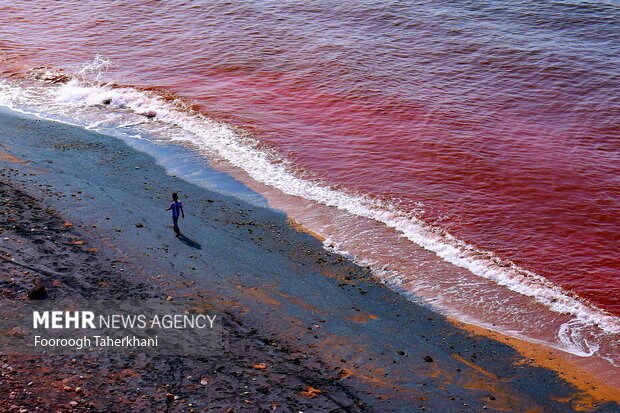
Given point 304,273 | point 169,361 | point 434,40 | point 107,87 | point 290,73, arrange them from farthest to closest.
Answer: point 434,40
point 290,73
point 107,87
point 304,273
point 169,361

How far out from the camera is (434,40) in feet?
122

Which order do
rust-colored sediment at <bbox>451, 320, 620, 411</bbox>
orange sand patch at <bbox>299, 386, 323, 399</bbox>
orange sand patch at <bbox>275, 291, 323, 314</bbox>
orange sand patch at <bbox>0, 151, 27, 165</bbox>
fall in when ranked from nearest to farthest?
orange sand patch at <bbox>299, 386, 323, 399</bbox>, rust-colored sediment at <bbox>451, 320, 620, 411</bbox>, orange sand patch at <bbox>275, 291, 323, 314</bbox>, orange sand patch at <bbox>0, 151, 27, 165</bbox>

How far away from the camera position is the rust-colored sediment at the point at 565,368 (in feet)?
46.1

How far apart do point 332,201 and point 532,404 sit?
10.1 m

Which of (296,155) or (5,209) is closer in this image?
(5,209)

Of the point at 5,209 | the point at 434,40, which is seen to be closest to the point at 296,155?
the point at 5,209

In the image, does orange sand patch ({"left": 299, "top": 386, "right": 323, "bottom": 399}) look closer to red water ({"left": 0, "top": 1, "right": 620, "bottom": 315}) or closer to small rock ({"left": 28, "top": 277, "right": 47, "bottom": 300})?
small rock ({"left": 28, "top": 277, "right": 47, "bottom": 300})

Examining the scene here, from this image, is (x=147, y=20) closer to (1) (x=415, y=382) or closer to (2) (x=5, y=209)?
(2) (x=5, y=209)

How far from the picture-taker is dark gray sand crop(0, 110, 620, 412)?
41.2 feet

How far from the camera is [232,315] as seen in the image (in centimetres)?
1523

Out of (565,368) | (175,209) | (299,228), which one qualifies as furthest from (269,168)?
(565,368)

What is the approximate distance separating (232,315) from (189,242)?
366cm

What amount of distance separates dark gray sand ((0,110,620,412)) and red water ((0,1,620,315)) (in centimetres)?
496

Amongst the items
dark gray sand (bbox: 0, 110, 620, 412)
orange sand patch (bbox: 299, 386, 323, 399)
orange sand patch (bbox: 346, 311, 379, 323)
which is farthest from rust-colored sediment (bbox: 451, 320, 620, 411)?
orange sand patch (bbox: 299, 386, 323, 399)
